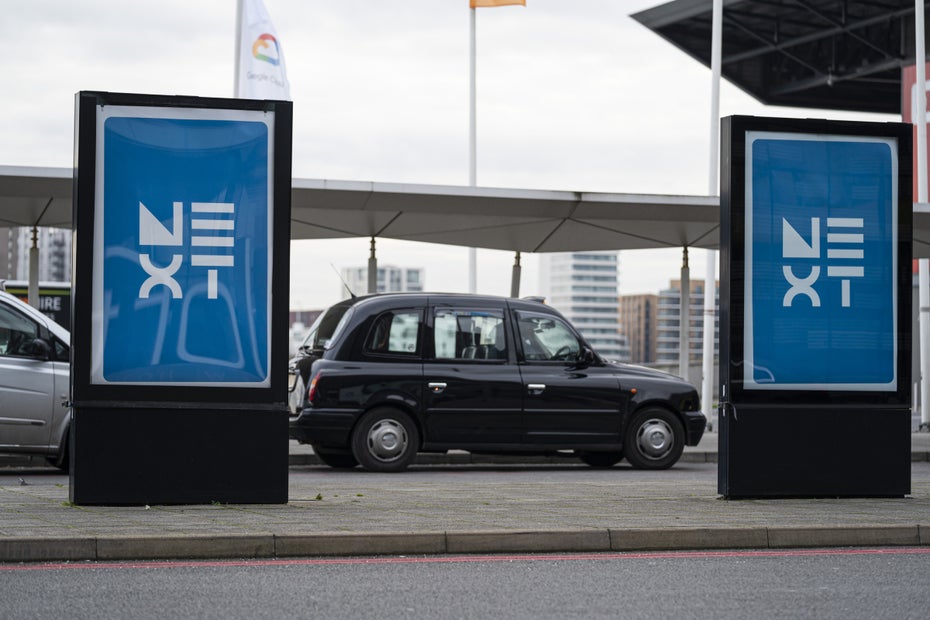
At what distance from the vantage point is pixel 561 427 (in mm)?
15688

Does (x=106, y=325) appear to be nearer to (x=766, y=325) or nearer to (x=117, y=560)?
(x=117, y=560)

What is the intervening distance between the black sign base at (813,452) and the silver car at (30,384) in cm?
653

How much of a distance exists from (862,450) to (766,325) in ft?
4.05

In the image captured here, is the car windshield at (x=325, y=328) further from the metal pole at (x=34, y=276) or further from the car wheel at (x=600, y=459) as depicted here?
the metal pole at (x=34, y=276)

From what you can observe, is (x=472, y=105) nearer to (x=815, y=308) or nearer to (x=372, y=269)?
(x=372, y=269)

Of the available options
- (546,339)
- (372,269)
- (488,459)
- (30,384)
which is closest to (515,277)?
(372,269)

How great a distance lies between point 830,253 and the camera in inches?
443

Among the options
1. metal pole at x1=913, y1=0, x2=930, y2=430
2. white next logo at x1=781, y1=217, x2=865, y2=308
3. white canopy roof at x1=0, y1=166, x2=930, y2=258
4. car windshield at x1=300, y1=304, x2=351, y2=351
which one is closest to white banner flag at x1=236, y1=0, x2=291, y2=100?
white canopy roof at x1=0, y1=166, x2=930, y2=258

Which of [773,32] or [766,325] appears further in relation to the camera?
[773,32]

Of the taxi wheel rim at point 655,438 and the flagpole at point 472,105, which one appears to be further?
the flagpole at point 472,105

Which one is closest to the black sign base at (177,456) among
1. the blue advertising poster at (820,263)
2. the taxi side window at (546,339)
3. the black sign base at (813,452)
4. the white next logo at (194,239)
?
the white next logo at (194,239)

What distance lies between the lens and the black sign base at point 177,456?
988 centimetres

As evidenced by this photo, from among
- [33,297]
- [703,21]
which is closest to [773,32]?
[703,21]

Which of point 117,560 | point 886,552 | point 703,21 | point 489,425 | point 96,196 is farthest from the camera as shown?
point 703,21
